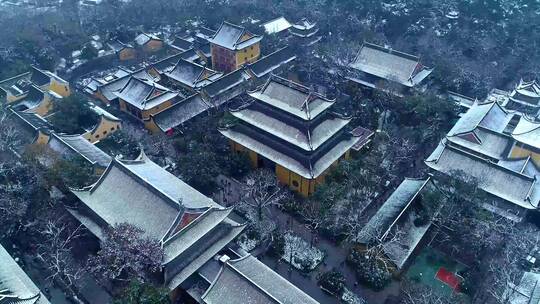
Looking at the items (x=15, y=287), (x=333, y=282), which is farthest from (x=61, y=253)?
(x=333, y=282)

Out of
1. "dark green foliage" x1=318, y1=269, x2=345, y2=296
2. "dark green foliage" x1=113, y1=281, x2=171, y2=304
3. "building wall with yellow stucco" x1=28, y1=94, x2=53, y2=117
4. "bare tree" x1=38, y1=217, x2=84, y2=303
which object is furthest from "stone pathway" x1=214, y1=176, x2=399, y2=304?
"building wall with yellow stucco" x1=28, y1=94, x2=53, y2=117

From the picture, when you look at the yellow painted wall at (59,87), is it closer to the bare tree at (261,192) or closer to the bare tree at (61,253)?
the bare tree at (61,253)

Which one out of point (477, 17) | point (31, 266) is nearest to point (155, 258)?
point (31, 266)

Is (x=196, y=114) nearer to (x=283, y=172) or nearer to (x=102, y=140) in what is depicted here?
(x=102, y=140)

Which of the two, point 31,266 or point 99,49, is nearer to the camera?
point 31,266

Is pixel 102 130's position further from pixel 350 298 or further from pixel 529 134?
pixel 529 134

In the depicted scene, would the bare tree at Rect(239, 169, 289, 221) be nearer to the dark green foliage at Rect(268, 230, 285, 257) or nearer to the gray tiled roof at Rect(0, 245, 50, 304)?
the dark green foliage at Rect(268, 230, 285, 257)
